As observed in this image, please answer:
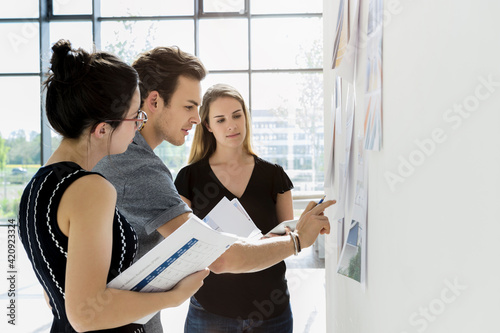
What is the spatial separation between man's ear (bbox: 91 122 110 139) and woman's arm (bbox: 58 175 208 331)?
136 millimetres

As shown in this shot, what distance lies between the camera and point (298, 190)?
6.30 m

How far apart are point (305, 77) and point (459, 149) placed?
5.68 m

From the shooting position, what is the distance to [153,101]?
58.8 inches

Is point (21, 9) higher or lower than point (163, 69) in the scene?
higher

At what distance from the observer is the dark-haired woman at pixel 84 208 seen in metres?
0.90

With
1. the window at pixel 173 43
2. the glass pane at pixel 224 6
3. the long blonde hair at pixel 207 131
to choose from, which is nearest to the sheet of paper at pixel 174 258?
the long blonde hair at pixel 207 131

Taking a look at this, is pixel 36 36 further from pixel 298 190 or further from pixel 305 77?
pixel 298 190

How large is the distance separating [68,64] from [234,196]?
3.59 ft

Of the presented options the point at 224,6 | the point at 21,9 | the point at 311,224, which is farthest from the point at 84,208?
the point at 21,9

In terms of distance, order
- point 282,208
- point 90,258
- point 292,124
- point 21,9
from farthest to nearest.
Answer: point 292,124
point 21,9
point 282,208
point 90,258

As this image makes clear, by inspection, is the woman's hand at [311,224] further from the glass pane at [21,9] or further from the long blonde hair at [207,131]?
the glass pane at [21,9]

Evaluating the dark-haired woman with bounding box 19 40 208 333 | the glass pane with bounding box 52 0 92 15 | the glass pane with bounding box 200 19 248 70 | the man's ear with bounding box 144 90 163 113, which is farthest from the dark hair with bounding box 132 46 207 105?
the glass pane with bounding box 52 0 92 15

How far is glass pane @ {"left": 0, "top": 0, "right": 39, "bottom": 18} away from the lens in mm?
6023

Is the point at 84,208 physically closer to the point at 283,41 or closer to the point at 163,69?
the point at 163,69
